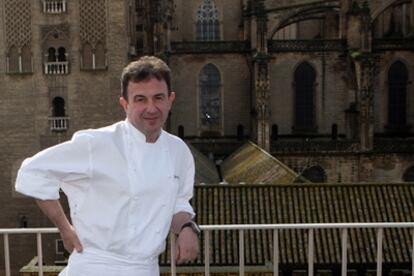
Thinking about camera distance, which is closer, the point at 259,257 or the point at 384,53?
the point at 259,257

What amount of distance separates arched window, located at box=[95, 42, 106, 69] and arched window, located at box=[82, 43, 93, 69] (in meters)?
0.25

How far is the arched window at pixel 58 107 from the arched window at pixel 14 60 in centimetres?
202

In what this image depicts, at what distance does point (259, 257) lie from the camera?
1406cm

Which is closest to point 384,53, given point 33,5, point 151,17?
point 151,17

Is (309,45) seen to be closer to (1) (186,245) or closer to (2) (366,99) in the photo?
(2) (366,99)

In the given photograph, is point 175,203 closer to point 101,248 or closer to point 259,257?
point 101,248

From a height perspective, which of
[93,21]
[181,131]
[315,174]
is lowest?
[315,174]

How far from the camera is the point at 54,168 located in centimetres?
334

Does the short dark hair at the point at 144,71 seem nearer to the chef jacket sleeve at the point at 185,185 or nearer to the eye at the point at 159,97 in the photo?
the eye at the point at 159,97

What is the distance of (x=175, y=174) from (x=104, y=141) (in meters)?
0.53

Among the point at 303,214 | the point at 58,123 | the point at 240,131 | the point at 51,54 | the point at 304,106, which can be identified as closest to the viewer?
the point at 303,214

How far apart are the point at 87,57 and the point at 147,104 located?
2090cm

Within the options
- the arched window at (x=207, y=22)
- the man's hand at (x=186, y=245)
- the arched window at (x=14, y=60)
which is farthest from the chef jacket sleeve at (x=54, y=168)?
the arched window at (x=207, y=22)

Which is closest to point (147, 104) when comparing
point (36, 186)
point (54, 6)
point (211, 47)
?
point (36, 186)
